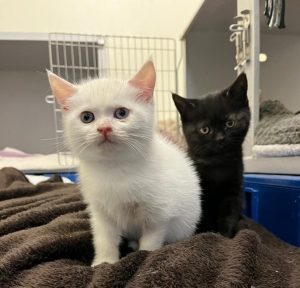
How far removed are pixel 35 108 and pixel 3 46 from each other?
1.89 feet

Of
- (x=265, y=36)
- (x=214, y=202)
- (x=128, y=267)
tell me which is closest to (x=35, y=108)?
(x=265, y=36)

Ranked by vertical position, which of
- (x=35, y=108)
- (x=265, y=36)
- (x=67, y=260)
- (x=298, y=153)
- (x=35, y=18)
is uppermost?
(x=35, y=18)

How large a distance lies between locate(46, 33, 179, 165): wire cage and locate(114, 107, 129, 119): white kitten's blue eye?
915mm

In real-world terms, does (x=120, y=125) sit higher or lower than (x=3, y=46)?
lower

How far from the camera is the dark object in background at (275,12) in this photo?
1.02m

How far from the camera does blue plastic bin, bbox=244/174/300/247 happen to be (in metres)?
0.83

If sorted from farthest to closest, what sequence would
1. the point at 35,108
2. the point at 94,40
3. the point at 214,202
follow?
the point at 35,108
the point at 94,40
the point at 214,202

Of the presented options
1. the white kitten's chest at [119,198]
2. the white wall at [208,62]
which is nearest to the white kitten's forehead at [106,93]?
the white kitten's chest at [119,198]

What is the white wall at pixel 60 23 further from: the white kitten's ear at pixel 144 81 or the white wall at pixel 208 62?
the white kitten's ear at pixel 144 81

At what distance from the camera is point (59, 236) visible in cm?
60

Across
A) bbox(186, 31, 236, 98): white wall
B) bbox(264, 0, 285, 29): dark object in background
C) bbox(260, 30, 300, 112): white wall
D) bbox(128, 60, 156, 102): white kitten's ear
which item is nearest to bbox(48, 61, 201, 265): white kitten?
bbox(128, 60, 156, 102): white kitten's ear

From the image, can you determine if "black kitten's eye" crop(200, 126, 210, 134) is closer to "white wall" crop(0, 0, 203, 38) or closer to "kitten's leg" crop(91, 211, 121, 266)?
"kitten's leg" crop(91, 211, 121, 266)

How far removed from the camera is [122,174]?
0.60 metres

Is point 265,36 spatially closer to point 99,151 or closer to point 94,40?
point 94,40
